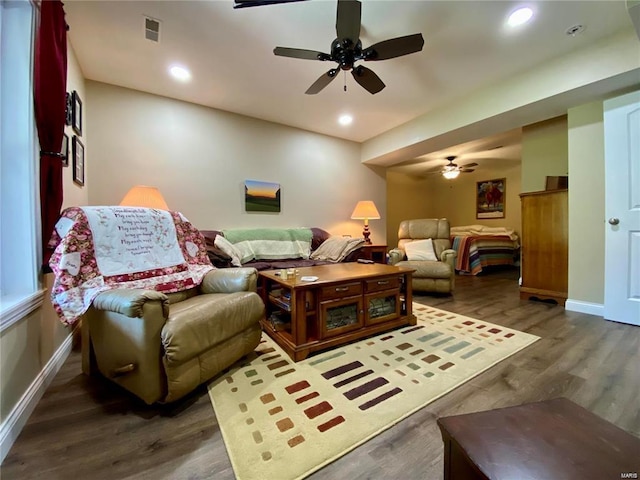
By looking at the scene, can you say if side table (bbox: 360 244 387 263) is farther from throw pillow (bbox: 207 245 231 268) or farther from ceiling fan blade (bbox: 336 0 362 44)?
ceiling fan blade (bbox: 336 0 362 44)

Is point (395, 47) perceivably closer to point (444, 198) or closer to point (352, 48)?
point (352, 48)

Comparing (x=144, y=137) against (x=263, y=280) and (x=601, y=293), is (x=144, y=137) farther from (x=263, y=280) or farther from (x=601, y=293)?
(x=601, y=293)

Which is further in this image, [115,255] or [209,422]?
[115,255]

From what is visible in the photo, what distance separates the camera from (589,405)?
132cm

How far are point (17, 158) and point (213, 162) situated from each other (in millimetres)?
2185

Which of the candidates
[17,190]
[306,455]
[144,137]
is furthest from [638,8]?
[144,137]

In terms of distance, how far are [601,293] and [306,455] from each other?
325cm

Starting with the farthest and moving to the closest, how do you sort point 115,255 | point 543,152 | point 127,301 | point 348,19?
point 543,152, point 348,19, point 115,255, point 127,301

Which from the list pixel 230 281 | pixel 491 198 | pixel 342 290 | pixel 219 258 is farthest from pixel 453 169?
pixel 230 281

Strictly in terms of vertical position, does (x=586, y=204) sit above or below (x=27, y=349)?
above

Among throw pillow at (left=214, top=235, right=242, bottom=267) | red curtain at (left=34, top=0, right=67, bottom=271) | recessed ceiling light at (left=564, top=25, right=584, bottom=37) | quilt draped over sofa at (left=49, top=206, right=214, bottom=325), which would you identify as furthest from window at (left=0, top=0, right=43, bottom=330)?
recessed ceiling light at (left=564, top=25, right=584, bottom=37)

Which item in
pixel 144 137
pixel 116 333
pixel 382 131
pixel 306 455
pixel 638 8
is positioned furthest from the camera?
pixel 382 131

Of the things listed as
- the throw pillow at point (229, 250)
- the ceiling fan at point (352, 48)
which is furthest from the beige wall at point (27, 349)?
the ceiling fan at point (352, 48)

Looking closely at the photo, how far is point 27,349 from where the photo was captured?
1307mm
